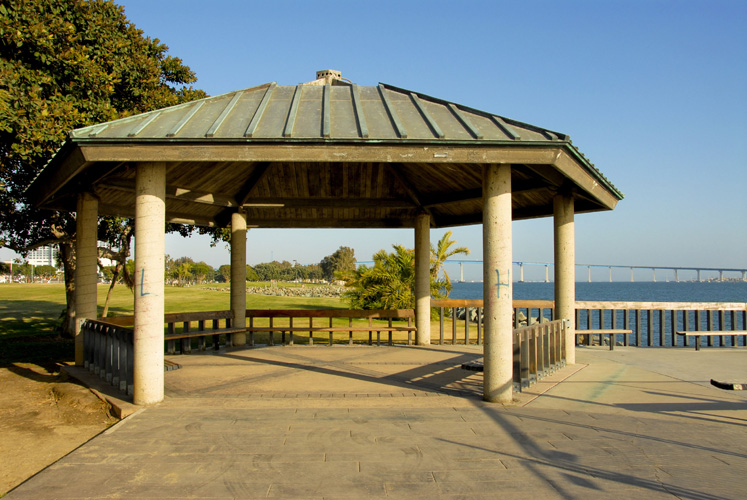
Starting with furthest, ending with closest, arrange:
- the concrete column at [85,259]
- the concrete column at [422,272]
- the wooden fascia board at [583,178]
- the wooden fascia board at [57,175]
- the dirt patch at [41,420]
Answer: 1. the concrete column at [422,272]
2. the concrete column at [85,259]
3. the wooden fascia board at [583,178]
4. the wooden fascia board at [57,175]
5. the dirt patch at [41,420]

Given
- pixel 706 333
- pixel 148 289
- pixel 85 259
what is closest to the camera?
pixel 148 289

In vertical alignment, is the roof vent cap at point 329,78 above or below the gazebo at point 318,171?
above

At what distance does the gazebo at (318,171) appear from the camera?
22.5 feet

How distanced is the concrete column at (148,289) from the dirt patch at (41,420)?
24.4 inches

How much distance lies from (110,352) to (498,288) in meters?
6.16

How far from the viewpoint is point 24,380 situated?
9.55 meters

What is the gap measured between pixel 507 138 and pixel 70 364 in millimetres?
9505

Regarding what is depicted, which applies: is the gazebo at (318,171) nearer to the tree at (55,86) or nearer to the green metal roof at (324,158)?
the green metal roof at (324,158)

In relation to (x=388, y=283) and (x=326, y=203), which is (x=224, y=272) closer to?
(x=388, y=283)

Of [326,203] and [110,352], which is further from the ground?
[326,203]

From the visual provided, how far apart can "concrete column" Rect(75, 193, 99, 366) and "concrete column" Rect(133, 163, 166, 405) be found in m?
3.45

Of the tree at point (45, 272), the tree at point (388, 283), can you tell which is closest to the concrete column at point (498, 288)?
the tree at point (388, 283)

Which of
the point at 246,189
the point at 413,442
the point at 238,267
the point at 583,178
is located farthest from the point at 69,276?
the point at 583,178

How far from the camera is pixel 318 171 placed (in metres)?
12.0
